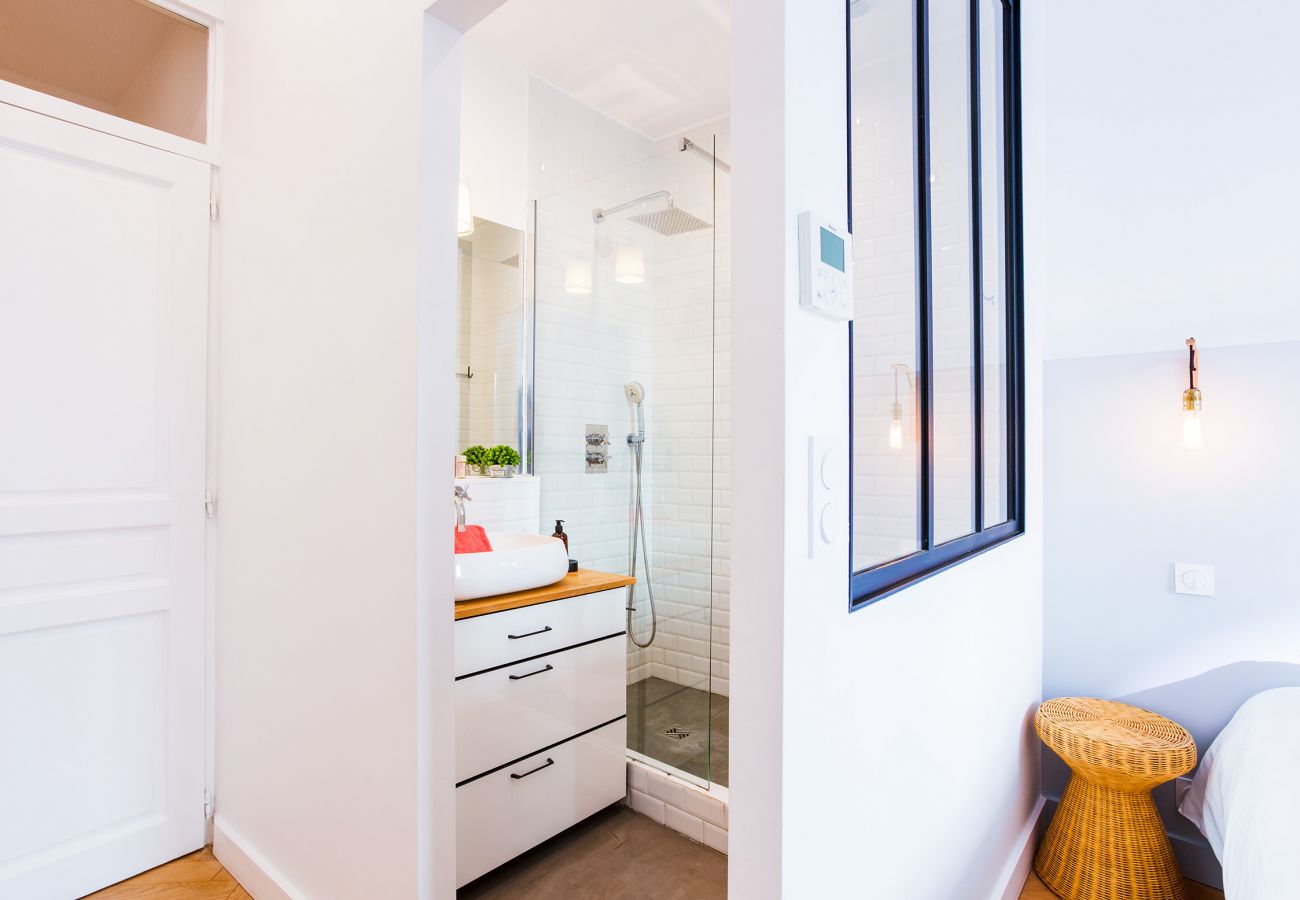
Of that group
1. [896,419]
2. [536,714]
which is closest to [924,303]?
[896,419]

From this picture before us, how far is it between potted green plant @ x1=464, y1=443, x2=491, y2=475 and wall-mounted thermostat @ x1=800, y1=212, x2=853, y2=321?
1723 mm

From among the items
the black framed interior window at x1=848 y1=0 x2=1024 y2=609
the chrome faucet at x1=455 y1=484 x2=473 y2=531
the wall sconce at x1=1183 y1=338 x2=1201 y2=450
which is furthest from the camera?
A: the chrome faucet at x1=455 y1=484 x2=473 y2=531

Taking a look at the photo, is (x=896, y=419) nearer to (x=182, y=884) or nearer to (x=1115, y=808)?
(x=1115, y=808)

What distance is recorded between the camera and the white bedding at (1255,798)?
3.99ft

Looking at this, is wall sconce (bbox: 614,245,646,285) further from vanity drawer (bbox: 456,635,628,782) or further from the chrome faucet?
vanity drawer (bbox: 456,635,628,782)

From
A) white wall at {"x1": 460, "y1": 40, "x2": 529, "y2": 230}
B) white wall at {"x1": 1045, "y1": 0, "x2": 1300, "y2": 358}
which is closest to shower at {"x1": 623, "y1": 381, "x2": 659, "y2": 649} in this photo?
white wall at {"x1": 460, "y1": 40, "x2": 529, "y2": 230}


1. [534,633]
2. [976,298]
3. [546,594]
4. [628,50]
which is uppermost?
[628,50]

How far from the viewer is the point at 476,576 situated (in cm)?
178

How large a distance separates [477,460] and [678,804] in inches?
53.0

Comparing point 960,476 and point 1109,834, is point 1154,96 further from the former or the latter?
point 1109,834

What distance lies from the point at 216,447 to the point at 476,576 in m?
0.91

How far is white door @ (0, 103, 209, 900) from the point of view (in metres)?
1.66

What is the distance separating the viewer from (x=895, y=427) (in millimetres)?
1308

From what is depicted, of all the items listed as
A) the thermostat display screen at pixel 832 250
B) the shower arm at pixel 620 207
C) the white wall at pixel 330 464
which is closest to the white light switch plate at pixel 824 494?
the thermostat display screen at pixel 832 250
